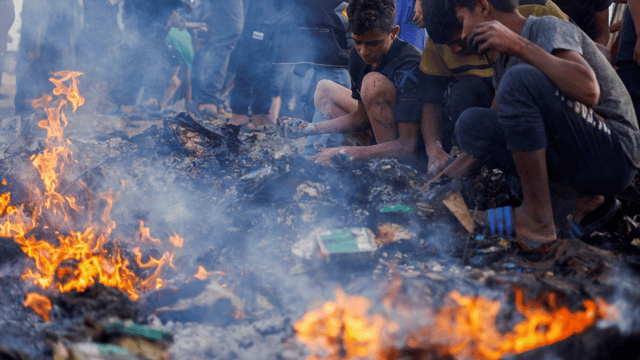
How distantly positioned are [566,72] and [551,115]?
227 mm

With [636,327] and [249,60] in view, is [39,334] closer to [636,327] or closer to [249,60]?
Answer: [636,327]

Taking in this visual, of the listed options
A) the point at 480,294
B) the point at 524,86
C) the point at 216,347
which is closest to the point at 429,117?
the point at 524,86

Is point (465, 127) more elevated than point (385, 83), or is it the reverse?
point (385, 83)

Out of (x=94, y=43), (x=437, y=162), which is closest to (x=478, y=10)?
(x=437, y=162)

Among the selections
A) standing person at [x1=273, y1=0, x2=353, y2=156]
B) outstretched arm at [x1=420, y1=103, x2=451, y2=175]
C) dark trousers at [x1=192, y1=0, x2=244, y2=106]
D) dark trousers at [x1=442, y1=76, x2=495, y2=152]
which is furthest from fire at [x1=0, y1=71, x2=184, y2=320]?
dark trousers at [x1=192, y1=0, x2=244, y2=106]

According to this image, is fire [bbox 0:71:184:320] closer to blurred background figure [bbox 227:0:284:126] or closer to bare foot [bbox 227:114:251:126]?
bare foot [bbox 227:114:251:126]

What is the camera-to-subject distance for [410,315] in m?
1.65

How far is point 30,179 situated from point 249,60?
3.02m

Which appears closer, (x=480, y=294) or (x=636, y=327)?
(x=636, y=327)

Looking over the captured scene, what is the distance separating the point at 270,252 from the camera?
2.29m

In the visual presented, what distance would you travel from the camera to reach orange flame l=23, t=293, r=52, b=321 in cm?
172

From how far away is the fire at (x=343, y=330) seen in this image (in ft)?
4.97

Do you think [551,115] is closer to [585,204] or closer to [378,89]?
[585,204]

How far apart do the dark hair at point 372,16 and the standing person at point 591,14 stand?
1.43 metres
